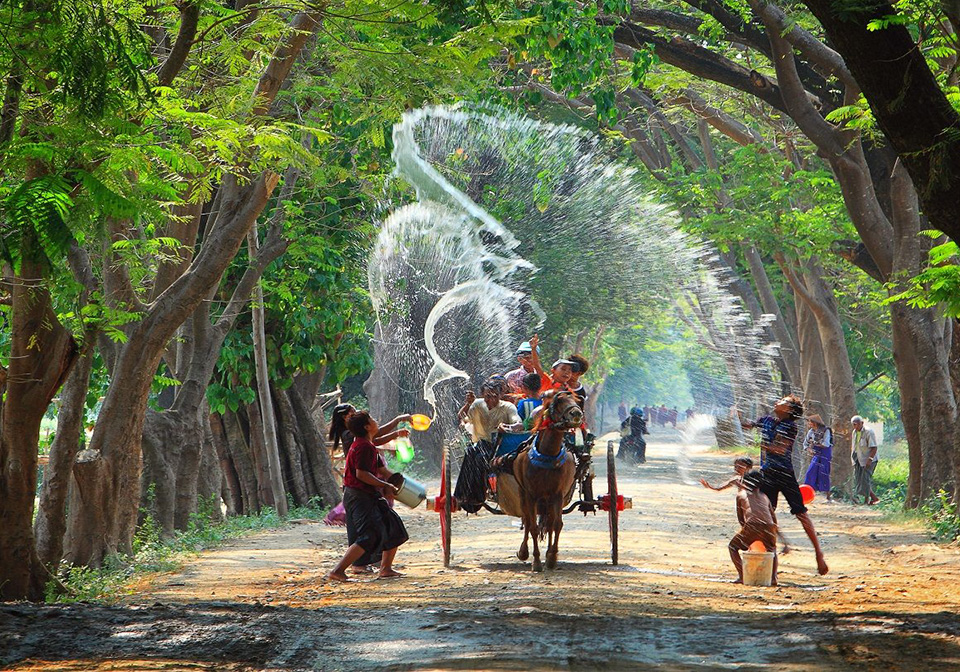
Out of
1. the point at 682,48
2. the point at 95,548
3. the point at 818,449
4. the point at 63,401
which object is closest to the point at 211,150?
the point at 63,401

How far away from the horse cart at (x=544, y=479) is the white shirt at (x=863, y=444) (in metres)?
12.4

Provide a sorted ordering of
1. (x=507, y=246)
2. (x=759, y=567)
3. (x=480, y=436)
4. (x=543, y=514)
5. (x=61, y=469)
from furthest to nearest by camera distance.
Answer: (x=507, y=246) → (x=480, y=436) → (x=543, y=514) → (x=759, y=567) → (x=61, y=469)

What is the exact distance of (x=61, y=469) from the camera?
1148 cm

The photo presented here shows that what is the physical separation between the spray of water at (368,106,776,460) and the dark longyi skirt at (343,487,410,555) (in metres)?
6.17

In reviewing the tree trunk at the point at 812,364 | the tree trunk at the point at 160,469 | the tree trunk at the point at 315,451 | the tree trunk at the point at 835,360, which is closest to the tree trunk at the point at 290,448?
the tree trunk at the point at 315,451

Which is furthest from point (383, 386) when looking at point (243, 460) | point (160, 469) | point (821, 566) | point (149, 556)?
point (821, 566)

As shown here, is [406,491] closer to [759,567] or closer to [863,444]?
[759,567]

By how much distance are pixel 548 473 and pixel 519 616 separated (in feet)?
10.6

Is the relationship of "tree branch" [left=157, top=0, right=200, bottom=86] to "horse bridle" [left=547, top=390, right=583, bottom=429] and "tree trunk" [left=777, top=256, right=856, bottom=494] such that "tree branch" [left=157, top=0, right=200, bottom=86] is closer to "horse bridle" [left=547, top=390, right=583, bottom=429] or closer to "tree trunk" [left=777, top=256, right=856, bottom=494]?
"horse bridle" [left=547, top=390, right=583, bottom=429]

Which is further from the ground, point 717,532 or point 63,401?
point 63,401

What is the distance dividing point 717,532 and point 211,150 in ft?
34.2

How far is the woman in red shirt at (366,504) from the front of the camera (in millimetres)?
11953

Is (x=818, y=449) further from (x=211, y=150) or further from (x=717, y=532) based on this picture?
(x=211, y=150)

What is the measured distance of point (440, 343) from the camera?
22.6 metres
